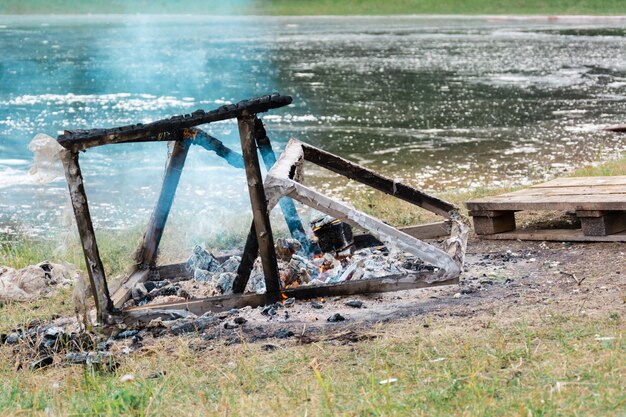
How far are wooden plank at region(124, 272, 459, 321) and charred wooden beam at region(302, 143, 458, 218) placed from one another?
3.65 ft

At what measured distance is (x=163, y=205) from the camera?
6820 mm

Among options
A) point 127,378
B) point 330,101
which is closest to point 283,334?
point 127,378

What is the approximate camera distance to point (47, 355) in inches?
218

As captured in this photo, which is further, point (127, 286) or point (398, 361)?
point (127, 286)

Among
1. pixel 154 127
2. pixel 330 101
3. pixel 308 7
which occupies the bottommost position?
pixel 308 7

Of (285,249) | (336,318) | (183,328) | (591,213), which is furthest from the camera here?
(285,249)

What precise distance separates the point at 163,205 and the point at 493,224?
2.80 m

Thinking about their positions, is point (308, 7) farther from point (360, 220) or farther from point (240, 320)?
point (240, 320)

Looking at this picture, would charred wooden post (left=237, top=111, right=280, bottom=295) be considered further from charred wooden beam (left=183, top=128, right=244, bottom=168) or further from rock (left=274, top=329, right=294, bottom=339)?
charred wooden beam (left=183, top=128, right=244, bottom=168)

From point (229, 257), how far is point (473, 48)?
30202 mm

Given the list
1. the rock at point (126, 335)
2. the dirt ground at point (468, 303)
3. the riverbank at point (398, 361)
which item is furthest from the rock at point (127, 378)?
the rock at point (126, 335)

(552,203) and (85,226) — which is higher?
(85,226)

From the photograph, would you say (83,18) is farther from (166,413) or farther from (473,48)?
(166,413)

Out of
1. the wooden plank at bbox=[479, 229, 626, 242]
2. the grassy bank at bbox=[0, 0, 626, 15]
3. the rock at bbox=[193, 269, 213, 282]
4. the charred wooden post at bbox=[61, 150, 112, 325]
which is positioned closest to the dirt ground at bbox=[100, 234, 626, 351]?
the wooden plank at bbox=[479, 229, 626, 242]
